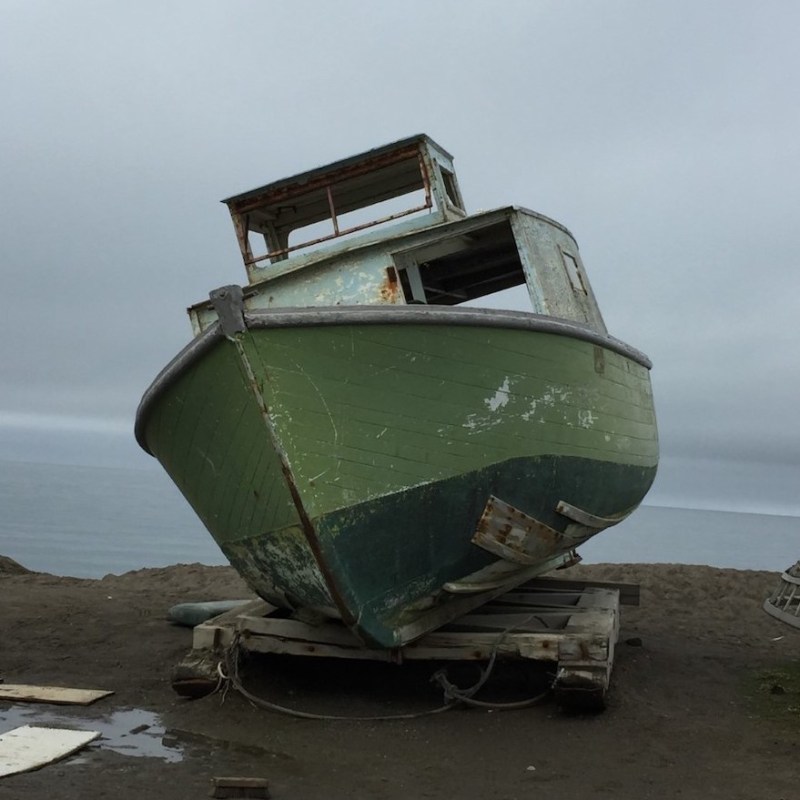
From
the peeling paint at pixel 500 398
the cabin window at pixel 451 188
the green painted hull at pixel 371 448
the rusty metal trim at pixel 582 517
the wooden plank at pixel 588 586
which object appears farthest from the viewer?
the wooden plank at pixel 588 586

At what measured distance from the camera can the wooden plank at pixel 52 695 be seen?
5.02 meters

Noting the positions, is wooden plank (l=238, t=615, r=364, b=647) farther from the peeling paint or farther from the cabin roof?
the cabin roof

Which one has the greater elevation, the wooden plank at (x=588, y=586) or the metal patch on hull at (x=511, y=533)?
the metal patch on hull at (x=511, y=533)

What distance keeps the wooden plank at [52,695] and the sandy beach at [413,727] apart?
86mm

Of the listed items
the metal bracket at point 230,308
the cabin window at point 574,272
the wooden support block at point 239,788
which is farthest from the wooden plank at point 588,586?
the wooden support block at point 239,788

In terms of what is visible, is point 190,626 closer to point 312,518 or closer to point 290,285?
point 290,285

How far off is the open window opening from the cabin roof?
704mm

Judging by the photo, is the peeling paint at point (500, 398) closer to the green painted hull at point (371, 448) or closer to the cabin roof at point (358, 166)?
the green painted hull at point (371, 448)

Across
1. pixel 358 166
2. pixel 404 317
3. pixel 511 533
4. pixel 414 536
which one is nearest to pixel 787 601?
pixel 511 533

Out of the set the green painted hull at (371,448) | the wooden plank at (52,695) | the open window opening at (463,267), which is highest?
the open window opening at (463,267)

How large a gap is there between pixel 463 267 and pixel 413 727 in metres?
3.83

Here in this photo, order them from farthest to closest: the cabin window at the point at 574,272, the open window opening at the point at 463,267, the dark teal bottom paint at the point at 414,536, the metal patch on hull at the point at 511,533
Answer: the cabin window at the point at 574,272 → the open window opening at the point at 463,267 → the metal patch on hull at the point at 511,533 → the dark teal bottom paint at the point at 414,536

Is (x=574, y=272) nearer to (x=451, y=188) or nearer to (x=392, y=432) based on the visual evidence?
(x=451, y=188)

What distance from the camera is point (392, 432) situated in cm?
460
